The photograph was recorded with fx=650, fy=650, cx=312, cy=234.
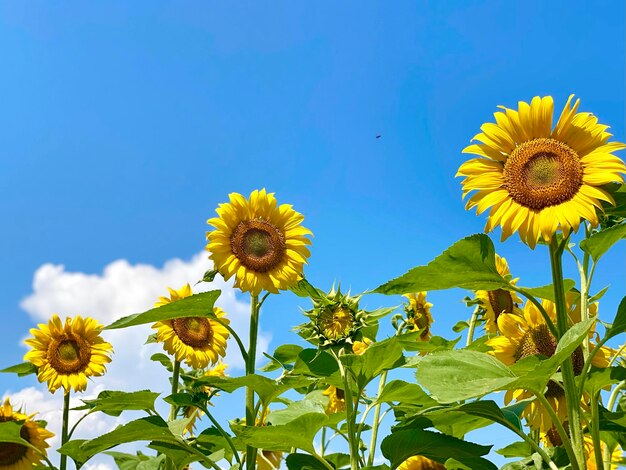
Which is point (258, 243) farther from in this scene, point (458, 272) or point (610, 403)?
point (610, 403)

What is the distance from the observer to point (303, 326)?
2863 millimetres

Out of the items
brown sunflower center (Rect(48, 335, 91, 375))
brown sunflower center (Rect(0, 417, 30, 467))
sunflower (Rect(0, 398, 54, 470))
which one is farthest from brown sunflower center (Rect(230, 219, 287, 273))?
brown sunflower center (Rect(0, 417, 30, 467))

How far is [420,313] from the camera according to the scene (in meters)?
5.17

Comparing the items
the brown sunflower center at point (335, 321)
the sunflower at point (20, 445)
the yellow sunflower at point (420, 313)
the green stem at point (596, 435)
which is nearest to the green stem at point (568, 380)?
the green stem at point (596, 435)

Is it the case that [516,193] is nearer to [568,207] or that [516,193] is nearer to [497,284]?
[568,207]

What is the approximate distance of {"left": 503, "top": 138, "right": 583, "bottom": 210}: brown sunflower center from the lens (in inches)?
93.5

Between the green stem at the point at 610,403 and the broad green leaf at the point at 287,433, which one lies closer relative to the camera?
the broad green leaf at the point at 287,433

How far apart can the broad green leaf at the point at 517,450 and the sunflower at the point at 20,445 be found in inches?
140

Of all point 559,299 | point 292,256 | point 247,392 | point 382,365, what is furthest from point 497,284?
point 292,256

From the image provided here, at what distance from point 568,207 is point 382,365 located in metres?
0.92

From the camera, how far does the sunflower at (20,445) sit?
196 inches

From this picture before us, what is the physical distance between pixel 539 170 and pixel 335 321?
106cm

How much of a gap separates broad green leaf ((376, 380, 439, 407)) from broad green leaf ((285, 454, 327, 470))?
376mm

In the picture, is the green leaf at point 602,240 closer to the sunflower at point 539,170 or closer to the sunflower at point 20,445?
the sunflower at point 539,170
